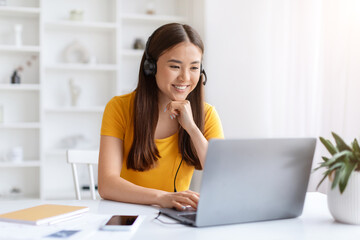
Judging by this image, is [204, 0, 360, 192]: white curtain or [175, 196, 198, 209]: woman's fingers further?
[204, 0, 360, 192]: white curtain

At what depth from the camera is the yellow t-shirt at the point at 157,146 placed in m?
1.68

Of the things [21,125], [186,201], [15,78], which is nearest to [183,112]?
[186,201]

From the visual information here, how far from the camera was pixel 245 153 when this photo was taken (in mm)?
1015

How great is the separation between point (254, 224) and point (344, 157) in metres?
0.29

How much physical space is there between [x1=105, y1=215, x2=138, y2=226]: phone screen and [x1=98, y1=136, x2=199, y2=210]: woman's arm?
0.16 m

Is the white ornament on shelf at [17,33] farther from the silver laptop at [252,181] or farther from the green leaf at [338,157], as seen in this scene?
the green leaf at [338,157]

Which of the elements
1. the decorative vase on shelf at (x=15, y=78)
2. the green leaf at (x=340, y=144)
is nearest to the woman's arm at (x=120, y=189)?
the green leaf at (x=340, y=144)

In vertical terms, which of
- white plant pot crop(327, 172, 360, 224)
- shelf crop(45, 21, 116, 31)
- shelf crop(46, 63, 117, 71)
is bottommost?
white plant pot crop(327, 172, 360, 224)

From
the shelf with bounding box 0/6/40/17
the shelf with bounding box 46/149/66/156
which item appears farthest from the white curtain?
the shelf with bounding box 0/6/40/17

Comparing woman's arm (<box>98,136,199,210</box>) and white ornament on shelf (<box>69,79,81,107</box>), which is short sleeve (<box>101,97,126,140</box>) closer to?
woman's arm (<box>98,136,199,210</box>)

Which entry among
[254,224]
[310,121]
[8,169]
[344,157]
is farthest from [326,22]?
[8,169]

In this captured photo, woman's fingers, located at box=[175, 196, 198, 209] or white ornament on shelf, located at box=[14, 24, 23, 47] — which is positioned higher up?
white ornament on shelf, located at box=[14, 24, 23, 47]

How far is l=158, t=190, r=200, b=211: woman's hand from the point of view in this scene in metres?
1.17

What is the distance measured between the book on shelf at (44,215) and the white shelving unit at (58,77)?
2.55 metres
